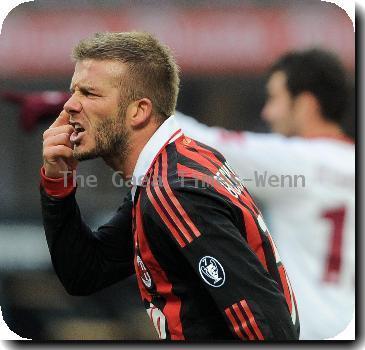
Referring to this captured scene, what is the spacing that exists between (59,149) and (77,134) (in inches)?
2.0

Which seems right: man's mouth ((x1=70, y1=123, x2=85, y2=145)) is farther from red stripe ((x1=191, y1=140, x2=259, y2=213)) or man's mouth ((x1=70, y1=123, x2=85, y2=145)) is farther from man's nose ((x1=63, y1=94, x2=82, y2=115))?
red stripe ((x1=191, y1=140, x2=259, y2=213))

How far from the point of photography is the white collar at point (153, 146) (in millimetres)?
1243

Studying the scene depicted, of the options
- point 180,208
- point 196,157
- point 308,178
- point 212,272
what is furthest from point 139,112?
point 308,178

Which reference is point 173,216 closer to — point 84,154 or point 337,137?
point 84,154

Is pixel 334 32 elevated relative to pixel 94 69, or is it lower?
elevated

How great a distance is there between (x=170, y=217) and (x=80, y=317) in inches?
68.0

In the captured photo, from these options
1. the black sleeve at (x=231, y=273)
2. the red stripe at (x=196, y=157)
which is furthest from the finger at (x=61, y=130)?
the black sleeve at (x=231, y=273)

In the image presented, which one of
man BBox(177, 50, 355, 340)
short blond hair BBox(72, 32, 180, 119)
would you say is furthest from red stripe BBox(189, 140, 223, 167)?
man BBox(177, 50, 355, 340)

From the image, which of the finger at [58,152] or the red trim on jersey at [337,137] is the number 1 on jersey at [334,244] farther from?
the finger at [58,152]

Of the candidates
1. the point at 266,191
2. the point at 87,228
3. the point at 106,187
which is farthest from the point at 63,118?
the point at 106,187

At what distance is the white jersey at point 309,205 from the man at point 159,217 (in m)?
0.51

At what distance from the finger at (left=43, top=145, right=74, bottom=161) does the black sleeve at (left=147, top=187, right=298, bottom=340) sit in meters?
0.34

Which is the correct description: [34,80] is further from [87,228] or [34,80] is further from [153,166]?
[153,166]

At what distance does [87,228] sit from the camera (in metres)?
1.47
